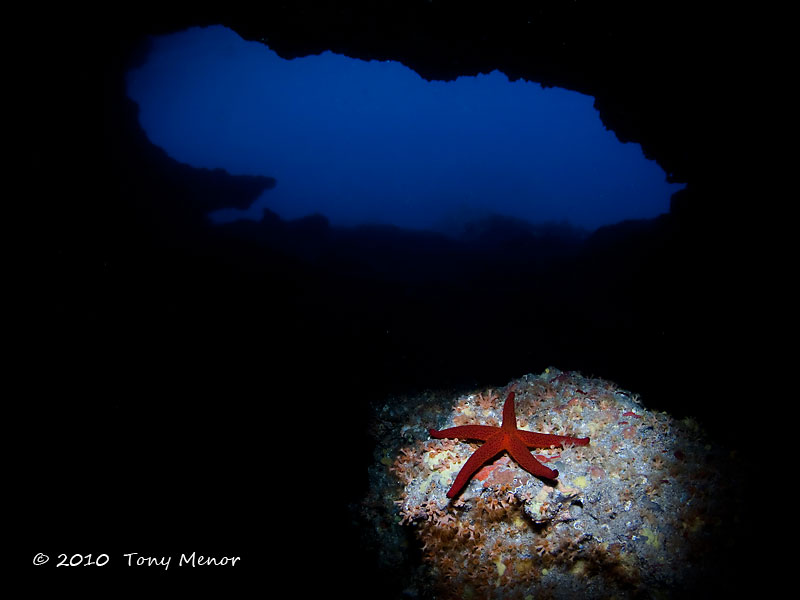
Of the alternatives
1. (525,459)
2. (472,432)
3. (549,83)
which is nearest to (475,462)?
(472,432)

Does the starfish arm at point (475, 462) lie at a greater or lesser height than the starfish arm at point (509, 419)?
lesser

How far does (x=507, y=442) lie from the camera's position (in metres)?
4.08

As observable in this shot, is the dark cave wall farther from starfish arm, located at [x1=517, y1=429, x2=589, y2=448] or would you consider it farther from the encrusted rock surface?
starfish arm, located at [x1=517, y1=429, x2=589, y2=448]

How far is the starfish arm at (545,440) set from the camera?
4.11 meters

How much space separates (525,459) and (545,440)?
43 centimetres

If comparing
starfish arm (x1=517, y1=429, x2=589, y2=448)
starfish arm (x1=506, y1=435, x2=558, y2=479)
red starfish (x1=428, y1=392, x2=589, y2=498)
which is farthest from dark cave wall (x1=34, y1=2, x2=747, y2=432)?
starfish arm (x1=506, y1=435, x2=558, y2=479)

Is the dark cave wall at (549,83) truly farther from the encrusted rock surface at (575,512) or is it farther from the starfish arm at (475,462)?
the starfish arm at (475,462)

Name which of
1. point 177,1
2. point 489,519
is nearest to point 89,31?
point 177,1

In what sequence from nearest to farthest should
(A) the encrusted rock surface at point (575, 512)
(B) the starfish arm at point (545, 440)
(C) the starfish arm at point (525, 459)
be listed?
(A) the encrusted rock surface at point (575, 512) → (C) the starfish arm at point (525, 459) → (B) the starfish arm at point (545, 440)

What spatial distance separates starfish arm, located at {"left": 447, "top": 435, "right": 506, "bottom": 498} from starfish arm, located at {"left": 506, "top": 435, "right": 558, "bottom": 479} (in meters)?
0.12

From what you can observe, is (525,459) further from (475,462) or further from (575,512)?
(575,512)

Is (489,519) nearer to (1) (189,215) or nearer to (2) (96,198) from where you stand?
(2) (96,198)

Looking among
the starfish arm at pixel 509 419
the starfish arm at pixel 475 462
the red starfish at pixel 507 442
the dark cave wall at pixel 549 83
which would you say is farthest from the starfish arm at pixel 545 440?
the dark cave wall at pixel 549 83

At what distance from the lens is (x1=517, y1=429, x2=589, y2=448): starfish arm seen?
13.5ft
